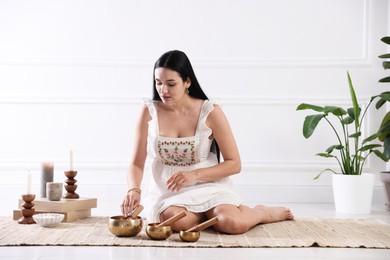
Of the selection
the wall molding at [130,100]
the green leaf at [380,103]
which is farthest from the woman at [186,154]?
the wall molding at [130,100]

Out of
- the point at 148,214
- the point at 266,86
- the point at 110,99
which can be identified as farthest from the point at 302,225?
the point at 110,99

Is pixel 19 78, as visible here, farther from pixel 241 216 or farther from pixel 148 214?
pixel 241 216

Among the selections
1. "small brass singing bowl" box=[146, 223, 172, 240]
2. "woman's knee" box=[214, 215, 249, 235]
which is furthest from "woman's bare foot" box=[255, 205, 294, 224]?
"small brass singing bowl" box=[146, 223, 172, 240]

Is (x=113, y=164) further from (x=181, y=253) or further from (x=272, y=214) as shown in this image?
(x=181, y=253)

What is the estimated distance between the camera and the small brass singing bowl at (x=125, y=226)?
2652mm

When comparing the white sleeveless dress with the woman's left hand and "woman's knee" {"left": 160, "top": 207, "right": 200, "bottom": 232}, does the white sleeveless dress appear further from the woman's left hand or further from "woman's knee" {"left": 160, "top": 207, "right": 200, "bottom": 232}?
the woman's left hand

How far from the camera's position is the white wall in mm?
4648

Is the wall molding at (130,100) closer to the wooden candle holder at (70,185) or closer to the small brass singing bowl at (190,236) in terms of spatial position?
the wooden candle holder at (70,185)

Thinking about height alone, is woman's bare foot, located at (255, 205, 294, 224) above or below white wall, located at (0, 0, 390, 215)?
below

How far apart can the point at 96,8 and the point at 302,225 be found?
2.36 meters

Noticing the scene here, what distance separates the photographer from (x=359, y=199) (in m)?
3.94

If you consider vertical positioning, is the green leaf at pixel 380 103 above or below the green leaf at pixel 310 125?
above

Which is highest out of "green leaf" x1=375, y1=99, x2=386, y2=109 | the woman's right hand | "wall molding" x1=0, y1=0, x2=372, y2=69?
"wall molding" x1=0, y1=0, x2=372, y2=69

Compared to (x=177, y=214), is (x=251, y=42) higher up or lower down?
higher up
